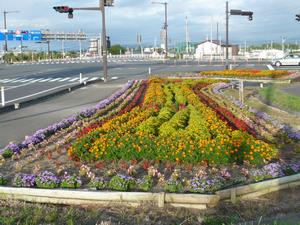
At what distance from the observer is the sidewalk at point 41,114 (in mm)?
11891

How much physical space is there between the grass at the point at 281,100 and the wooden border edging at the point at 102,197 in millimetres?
10879

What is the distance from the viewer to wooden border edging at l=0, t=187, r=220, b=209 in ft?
19.2

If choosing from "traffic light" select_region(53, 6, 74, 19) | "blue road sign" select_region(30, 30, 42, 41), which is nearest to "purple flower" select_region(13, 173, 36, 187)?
"traffic light" select_region(53, 6, 74, 19)

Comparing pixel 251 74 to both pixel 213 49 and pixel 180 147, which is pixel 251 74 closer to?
pixel 180 147

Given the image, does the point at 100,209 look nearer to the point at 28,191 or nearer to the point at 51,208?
the point at 51,208

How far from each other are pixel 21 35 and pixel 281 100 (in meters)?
71.0

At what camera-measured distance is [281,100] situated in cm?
1836

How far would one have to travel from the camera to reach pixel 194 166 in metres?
7.73

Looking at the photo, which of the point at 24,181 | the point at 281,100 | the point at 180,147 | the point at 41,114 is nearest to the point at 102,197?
the point at 24,181

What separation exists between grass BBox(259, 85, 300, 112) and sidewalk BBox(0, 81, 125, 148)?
25.9 feet

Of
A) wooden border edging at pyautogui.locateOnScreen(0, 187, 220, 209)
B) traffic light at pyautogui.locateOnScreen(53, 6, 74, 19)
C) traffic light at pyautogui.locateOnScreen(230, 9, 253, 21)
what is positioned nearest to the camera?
wooden border edging at pyautogui.locateOnScreen(0, 187, 220, 209)

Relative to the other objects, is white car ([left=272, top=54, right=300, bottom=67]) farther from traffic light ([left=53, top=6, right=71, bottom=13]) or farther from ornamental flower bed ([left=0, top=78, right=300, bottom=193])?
ornamental flower bed ([left=0, top=78, right=300, bottom=193])

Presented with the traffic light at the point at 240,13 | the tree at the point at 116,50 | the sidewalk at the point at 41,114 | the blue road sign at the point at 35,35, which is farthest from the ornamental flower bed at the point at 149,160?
the tree at the point at 116,50

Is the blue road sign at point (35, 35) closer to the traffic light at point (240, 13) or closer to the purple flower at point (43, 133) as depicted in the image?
the traffic light at point (240, 13)
